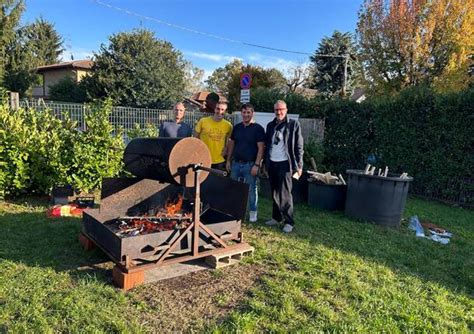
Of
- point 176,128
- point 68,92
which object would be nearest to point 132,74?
point 68,92

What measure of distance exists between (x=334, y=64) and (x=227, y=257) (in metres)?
25.7

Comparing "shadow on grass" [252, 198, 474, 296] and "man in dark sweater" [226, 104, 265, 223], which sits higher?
"man in dark sweater" [226, 104, 265, 223]

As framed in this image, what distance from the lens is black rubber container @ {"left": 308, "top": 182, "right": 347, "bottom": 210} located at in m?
6.57

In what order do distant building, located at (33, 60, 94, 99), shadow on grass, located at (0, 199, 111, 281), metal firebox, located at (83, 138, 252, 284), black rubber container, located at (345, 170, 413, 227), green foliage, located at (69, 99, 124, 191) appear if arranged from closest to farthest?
metal firebox, located at (83, 138, 252, 284) < shadow on grass, located at (0, 199, 111, 281) < black rubber container, located at (345, 170, 413, 227) < green foliage, located at (69, 99, 124, 191) < distant building, located at (33, 60, 94, 99)

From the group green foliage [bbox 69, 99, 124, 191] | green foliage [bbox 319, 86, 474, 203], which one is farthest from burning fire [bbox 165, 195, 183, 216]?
green foliage [bbox 319, 86, 474, 203]

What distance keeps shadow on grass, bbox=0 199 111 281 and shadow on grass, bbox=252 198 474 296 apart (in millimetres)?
2425

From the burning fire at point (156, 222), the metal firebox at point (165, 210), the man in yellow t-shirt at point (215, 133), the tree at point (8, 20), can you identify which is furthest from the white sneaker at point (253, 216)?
the tree at point (8, 20)

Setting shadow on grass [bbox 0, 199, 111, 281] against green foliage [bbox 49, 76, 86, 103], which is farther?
green foliage [bbox 49, 76, 86, 103]

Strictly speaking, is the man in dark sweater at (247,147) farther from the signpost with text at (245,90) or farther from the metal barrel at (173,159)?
the signpost with text at (245,90)

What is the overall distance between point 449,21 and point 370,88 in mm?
5078

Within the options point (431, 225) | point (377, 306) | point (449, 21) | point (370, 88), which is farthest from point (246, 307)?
point (370, 88)

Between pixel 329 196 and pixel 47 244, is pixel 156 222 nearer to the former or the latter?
pixel 47 244

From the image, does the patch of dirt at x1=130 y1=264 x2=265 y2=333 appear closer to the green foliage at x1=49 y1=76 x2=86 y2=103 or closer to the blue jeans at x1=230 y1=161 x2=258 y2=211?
the blue jeans at x1=230 y1=161 x2=258 y2=211

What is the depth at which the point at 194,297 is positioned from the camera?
3090mm
